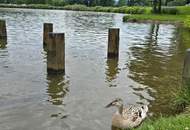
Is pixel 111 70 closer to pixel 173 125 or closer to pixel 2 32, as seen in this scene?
pixel 173 125

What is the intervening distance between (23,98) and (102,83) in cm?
351

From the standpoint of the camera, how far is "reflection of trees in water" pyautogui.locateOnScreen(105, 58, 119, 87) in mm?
14430

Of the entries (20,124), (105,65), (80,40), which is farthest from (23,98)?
(80,40)

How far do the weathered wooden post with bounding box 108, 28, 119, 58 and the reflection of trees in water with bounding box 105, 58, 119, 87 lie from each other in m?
0.34

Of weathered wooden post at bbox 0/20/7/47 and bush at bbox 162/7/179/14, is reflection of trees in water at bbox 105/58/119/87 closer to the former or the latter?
weathered wooden post at bbox 0/20/7/47

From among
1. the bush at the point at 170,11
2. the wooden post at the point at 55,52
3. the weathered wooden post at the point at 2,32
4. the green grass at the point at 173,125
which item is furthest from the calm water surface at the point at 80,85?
the bush at the point at 170,11

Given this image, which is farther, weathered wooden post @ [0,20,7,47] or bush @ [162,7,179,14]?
bush @ [162,7,179,14]

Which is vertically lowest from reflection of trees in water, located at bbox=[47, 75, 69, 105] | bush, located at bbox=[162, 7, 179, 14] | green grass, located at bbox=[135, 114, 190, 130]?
reflection of trees in water, located at bbox=[47, 75, 69, 105]

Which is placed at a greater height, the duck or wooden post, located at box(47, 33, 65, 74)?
wooden post, located at box(47, 33, 65, 74)

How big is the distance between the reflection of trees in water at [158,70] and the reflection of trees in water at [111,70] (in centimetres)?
68

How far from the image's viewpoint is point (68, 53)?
20.0 meters

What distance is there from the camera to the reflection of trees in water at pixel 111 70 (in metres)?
14.4

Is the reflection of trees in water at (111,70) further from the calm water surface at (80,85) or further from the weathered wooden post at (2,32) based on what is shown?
the weathered wooden post at (2,32)

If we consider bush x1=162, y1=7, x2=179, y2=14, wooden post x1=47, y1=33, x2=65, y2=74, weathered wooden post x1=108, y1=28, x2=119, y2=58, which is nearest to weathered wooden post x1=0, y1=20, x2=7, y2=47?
weathered wooden post x1=108, y1=28, x2=119, y2=58
